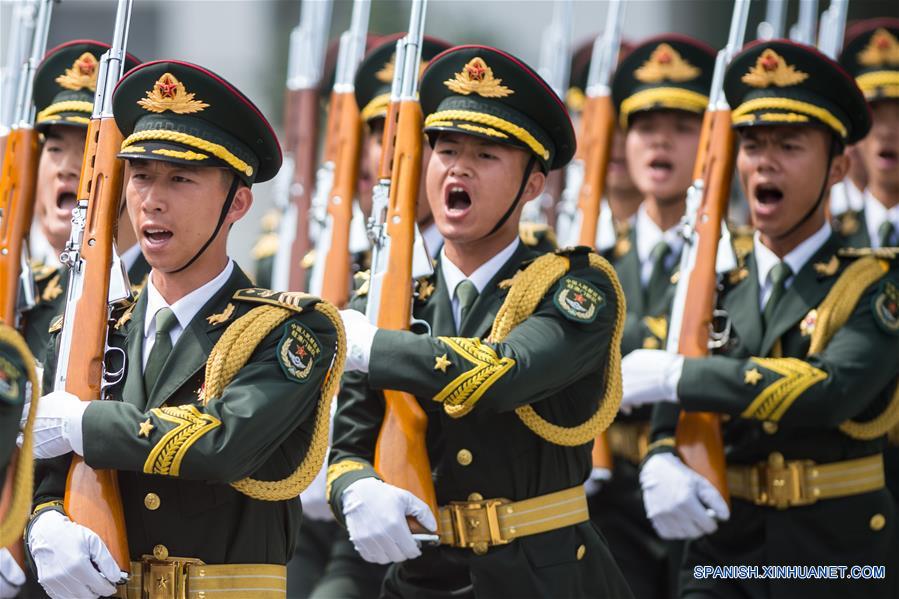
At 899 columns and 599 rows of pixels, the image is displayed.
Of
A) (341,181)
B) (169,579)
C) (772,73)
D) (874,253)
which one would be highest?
(772,73)

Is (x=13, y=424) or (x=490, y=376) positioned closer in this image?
(x=13, y=424)

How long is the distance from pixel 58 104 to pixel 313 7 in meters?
4.37

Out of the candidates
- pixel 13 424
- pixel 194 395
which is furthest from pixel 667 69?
pixel 13 424

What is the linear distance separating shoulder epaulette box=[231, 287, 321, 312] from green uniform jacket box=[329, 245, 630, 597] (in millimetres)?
501

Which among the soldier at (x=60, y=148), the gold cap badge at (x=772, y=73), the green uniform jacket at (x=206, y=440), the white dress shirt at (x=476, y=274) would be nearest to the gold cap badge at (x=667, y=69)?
the gold cap badge at (x=772, y=73)

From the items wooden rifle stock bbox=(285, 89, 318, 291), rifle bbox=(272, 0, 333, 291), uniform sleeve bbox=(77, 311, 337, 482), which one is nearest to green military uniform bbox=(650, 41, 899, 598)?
uniform sleeve bbox=(77, 311, 337, 482)

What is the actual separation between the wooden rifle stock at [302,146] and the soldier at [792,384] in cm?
494

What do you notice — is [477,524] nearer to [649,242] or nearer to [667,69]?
[649,242]

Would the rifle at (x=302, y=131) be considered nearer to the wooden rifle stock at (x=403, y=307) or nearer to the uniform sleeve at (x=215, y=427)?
the wooden rifle stock at (x=403, y=307)

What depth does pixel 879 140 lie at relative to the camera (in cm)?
1022

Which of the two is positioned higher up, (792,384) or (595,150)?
(595,150)

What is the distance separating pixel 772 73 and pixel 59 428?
4.19 metres

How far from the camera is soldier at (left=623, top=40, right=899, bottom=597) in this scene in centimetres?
725

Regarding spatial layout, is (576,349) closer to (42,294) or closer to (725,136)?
(725,136)
